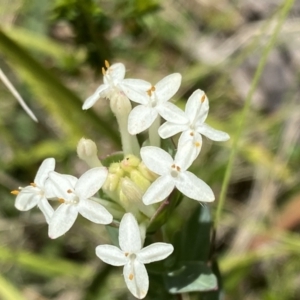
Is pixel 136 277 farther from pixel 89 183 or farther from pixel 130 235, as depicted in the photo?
pixel 89 183

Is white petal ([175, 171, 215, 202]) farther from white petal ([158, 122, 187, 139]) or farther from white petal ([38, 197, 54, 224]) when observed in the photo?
white petal ([38, 197, 54, 224])

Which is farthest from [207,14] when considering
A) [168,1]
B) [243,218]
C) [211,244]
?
[211,244]

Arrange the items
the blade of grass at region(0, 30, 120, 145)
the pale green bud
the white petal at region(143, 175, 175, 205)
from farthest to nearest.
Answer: the blade of grass at region(0, 30, 120, 145) → the pale green bud → the white petal at region(143, 175, 175, 205)

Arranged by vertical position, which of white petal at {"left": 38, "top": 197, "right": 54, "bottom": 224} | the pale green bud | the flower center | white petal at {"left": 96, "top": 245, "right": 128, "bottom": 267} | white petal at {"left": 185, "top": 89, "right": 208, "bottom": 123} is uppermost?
white petal at {"left": 185, "top": 89, "right": 208, "bottom": 123}

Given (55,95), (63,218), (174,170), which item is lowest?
(55,95)

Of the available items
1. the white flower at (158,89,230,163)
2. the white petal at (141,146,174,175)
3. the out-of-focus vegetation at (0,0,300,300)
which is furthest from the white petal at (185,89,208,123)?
the out-of-focus vegetation at (0,0,300,300)

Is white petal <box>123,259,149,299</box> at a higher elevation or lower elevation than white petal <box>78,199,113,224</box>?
lower

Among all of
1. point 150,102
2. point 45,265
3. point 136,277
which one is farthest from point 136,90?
point 45,265

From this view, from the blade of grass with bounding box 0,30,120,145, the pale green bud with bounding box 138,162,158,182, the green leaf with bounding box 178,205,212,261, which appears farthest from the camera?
the blade of grass with bounding box 0,30,120,145

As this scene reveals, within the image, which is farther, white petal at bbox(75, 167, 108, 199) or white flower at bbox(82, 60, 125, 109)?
white flower at bbox(82, 60, 125, 109)
